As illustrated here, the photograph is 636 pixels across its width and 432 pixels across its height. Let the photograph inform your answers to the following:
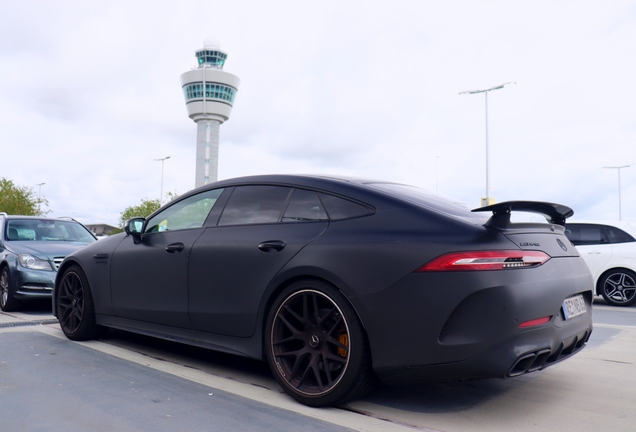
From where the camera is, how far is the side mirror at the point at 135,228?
4805 millimetres

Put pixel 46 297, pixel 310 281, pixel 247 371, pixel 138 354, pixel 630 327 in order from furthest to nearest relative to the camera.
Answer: pixel 46 297, pixel 630 327, pixel 138 354, pixel 247 371, pixel 310 281

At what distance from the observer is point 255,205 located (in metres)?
3.99

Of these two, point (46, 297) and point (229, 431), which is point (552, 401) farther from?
point (46, 297)

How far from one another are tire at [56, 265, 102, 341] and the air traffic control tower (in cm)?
7385

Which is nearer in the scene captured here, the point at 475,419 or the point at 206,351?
the point at 475,419

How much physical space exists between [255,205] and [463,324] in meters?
1.75

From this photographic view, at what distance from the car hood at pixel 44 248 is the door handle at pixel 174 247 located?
4.12m

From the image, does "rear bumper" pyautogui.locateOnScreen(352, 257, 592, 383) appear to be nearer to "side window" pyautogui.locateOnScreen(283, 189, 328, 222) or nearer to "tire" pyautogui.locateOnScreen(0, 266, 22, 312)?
"side window" pyautogui.locateOnScreen(283, 189, 328, 222)

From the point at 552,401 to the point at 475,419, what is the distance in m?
0.67

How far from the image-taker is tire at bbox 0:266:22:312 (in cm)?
760

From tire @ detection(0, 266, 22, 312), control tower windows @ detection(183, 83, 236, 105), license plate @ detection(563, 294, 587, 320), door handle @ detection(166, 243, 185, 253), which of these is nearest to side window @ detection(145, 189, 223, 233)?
door handle @ detection(166, 243, 185, 253)

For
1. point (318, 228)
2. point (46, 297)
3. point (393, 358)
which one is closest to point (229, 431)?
point (393, 358)

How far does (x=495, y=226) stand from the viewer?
3.04m

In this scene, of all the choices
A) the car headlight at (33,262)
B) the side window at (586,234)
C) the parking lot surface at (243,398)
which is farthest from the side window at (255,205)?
the side window at (586,234)
